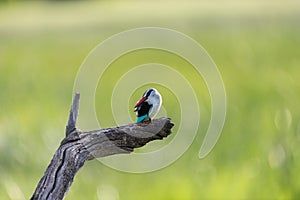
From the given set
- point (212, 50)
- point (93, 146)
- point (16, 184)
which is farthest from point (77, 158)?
point (212, 50)

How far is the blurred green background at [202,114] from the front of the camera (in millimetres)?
3189

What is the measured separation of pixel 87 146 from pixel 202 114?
2.56 meters

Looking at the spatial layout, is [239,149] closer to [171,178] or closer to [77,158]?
[171,178]

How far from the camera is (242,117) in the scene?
4.20m

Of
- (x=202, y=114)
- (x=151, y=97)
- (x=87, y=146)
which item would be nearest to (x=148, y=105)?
(x=151, y=97)

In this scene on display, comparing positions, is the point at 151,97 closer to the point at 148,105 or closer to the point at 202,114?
the point at 148,105

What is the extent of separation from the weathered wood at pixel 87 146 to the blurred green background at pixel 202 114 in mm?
1124

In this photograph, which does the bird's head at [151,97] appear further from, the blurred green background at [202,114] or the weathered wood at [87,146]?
the blurred green background at [202,114]

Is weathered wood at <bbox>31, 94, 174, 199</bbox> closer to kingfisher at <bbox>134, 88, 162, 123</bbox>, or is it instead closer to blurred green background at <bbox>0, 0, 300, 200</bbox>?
kingfisher at <bbox>134, 88, 162, 123</bbox>

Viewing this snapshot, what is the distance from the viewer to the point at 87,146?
1.88 metres

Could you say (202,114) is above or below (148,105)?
above

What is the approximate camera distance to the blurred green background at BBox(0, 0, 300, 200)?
319 cm

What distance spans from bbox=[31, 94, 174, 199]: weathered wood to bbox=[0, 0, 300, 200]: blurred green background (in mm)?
1124

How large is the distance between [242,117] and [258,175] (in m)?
1.04
